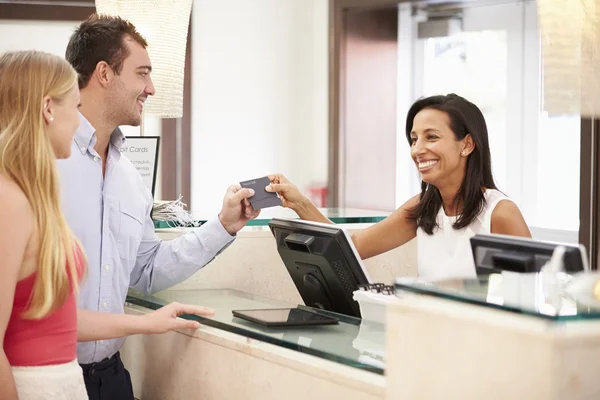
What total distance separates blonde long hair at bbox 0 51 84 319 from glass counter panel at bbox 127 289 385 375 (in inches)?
16.7

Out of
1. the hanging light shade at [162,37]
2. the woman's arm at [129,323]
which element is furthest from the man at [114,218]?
the hanging light shade at [162,37]

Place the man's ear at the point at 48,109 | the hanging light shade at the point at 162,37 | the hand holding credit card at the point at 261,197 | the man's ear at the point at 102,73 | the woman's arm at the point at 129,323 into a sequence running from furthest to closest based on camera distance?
1. the hanging light shade at the point at 162,37
2. the hand holding credit card at the point at 261,197
3. the man's ear at the point at 102,73
4. the woman's arm at the point at 129,323
5. the man's ear at the point at 48,109

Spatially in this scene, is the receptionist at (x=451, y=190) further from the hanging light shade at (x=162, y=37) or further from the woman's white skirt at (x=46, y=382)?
the woman's white skirt at (x=46, y=382)

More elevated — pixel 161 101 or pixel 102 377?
pixel 161 101

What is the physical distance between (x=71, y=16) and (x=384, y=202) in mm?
2217

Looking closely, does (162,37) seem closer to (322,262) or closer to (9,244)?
(322,262)

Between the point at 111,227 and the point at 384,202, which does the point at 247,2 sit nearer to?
the point at 384,202

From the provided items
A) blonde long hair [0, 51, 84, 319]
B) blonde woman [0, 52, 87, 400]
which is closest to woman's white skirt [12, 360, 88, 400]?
blonde woman [0, 52, 87, 400]

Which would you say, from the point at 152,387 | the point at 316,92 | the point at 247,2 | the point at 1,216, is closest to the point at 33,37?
the point at 247,2

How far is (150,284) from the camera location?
2.61m

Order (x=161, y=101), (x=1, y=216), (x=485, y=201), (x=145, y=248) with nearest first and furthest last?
1. (x=1, y=216)
2. (x=145, y=248)
3. (x=485, y=201)
4. (x=161, y=101)

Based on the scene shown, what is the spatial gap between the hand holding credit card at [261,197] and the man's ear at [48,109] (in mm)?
971

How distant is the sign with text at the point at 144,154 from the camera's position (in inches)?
120

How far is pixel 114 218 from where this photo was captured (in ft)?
7.85
